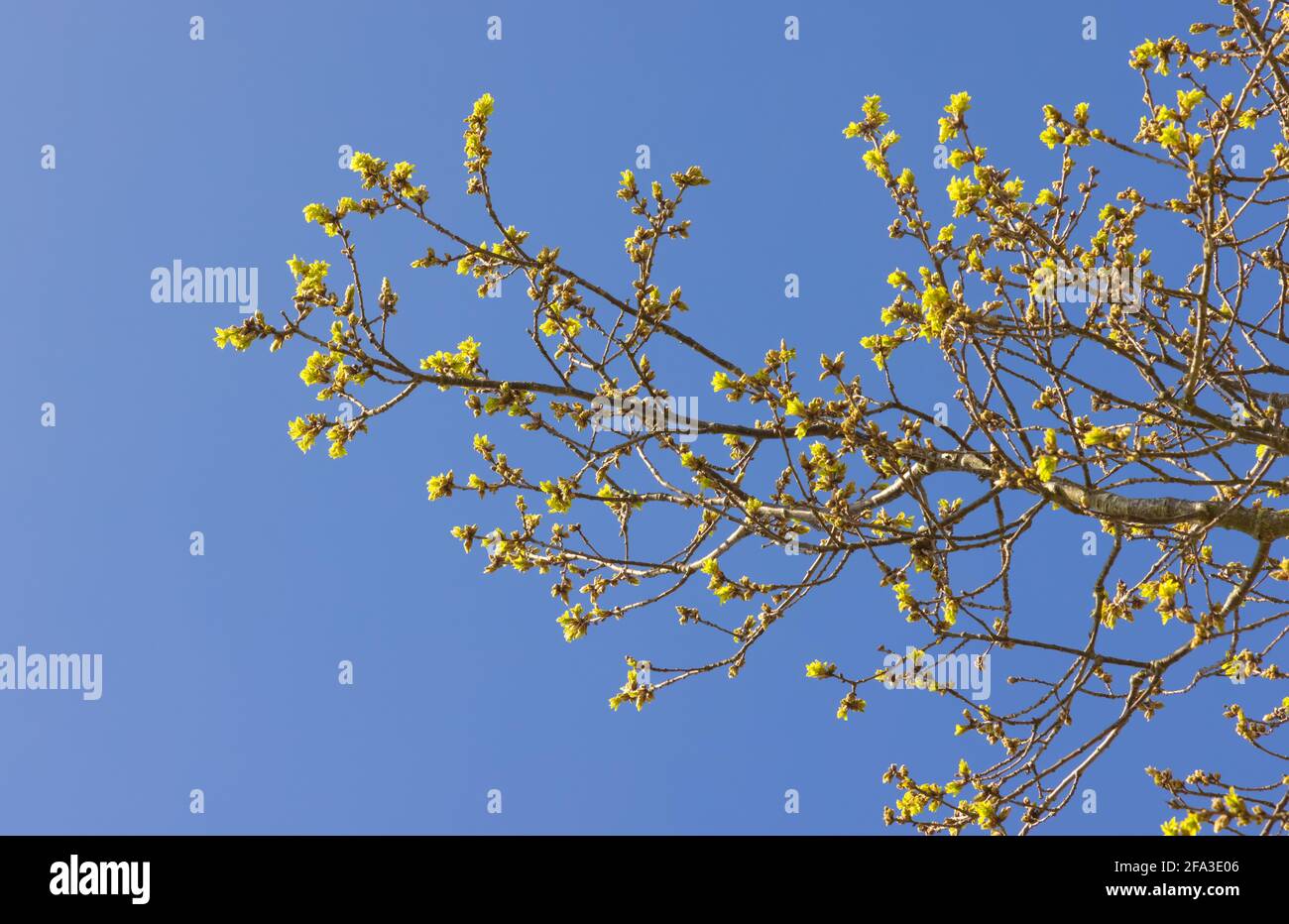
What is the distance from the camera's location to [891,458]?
13.0ft

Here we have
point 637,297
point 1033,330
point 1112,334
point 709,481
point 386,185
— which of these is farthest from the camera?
point 1112,334

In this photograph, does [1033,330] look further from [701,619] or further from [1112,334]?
[701,619]

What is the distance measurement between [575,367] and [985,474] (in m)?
1.99

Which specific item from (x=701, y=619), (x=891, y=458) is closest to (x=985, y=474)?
(x=891, y=458)

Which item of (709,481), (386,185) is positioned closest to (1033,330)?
(709,481)

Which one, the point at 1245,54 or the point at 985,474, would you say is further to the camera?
the point at 1245,54

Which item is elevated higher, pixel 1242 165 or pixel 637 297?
pixel 1242 165

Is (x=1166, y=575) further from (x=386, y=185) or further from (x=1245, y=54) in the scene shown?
(x=386, y=185)

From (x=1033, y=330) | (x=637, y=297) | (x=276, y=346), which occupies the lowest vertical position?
(x=1033, y=330)

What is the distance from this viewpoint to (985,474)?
4.29m

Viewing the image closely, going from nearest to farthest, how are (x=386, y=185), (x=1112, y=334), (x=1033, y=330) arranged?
(x=1033, y=330)
(x=386, y=185)
(x=1112, y=334)

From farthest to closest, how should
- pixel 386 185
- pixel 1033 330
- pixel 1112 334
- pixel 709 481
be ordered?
pixel 1112 334, pixel 386 185, pixel 709 481, pixel 1033 330

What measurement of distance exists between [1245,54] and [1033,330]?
7.04 feet

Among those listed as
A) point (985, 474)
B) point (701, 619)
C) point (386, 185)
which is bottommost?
point (701, 619)
